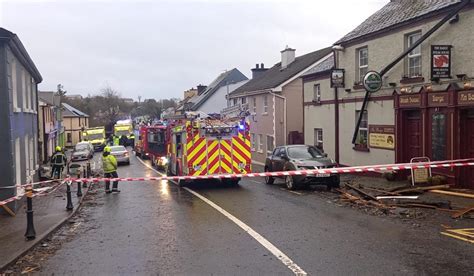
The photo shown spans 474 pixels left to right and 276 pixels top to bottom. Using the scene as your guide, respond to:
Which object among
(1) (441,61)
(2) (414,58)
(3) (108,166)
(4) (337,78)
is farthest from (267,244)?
(4) (337,78)

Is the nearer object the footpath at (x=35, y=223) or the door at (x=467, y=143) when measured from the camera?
the footpath at (x=35, y=223)

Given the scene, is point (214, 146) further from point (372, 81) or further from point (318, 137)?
point (318, 137)

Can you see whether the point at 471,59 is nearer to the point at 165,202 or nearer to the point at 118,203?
the point at 165,202

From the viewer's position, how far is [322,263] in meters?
6.79

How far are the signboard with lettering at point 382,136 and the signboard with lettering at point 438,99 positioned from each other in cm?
258

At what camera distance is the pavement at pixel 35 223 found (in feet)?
26.1

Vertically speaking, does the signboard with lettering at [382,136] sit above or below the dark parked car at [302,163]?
above

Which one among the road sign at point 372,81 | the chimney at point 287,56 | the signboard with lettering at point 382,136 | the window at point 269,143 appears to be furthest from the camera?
the chimney at point 287,56

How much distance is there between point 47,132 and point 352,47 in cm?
3006

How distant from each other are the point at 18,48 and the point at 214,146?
22.8 ft

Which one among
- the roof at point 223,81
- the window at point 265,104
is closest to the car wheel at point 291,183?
the window at point 265,104

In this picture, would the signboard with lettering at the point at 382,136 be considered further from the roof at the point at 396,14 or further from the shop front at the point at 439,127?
the roof at the point at 396,14

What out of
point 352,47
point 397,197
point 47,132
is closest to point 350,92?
point 352,47

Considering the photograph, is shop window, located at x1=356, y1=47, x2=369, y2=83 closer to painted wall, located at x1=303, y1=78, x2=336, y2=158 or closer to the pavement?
painted wall, located at x1=303, y1=78, x2=336, y2=158
